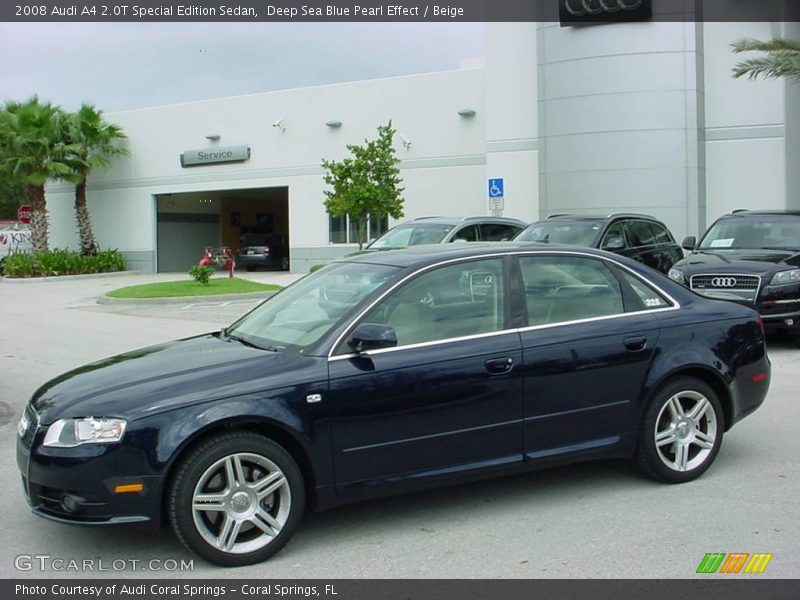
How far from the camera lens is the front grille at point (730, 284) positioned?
11188mm

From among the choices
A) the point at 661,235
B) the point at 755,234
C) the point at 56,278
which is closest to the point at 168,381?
the point at 755,234

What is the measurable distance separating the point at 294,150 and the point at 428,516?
27676mm

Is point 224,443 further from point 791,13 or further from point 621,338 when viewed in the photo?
point 791,13

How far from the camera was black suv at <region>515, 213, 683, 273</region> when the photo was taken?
14648 mm

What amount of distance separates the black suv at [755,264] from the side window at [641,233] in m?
1.86

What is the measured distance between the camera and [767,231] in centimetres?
1262

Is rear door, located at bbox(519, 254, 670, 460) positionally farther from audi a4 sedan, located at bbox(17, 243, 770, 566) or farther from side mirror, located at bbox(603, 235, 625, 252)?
side mirror, located at bbox(603, 235, 625, 252)

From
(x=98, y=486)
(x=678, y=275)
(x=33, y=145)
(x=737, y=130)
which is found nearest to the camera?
(x=98, y=486)

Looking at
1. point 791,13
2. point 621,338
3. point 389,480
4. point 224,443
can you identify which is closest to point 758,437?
point 621,338

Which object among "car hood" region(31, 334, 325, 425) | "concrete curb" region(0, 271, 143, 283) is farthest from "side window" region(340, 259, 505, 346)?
"concrete curb" region(0, 271, 143, 283)

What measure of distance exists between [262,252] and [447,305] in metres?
30.3

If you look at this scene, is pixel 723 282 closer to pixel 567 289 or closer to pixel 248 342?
pixel 567 289

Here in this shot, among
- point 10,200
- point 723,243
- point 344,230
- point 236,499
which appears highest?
point 10,200

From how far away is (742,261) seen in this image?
38.4 feet
